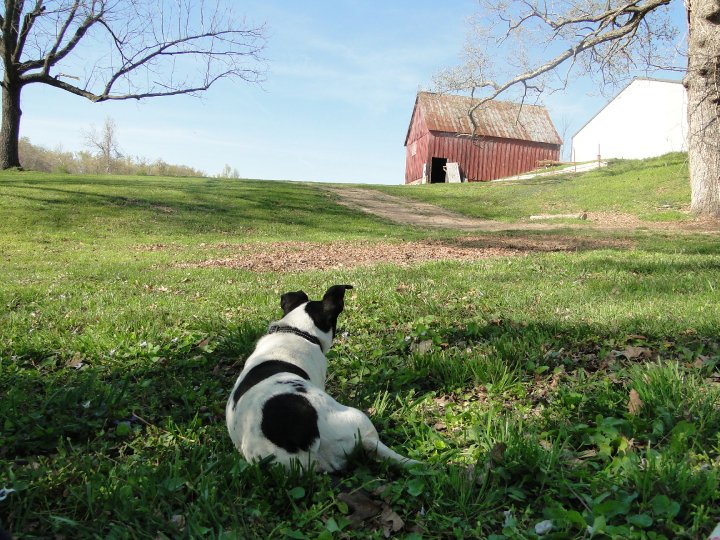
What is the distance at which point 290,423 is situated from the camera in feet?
9.23

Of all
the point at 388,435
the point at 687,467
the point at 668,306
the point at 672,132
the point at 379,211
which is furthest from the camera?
the point at 672,132

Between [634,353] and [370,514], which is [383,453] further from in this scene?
[634,353]

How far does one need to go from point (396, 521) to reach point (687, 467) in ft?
4.85

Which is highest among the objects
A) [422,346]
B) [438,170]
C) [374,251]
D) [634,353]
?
[438,170]

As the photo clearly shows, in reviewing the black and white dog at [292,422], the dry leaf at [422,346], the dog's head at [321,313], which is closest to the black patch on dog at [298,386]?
the black and white dog at [292,422]

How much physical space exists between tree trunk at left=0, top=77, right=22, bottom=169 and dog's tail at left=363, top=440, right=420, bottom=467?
1366 inches

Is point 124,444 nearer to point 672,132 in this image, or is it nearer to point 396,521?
point 396,521

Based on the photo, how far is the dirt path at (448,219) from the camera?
1718 centimetres

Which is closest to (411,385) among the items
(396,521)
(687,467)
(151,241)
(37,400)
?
(396,521)

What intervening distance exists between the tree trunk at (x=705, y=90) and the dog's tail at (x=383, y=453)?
16.3m

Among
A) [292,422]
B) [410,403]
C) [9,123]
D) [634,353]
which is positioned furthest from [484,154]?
[292,422]

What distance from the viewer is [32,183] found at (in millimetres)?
25812

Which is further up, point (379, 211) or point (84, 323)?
point (379, 211)

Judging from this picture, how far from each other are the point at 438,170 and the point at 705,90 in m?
35.8
